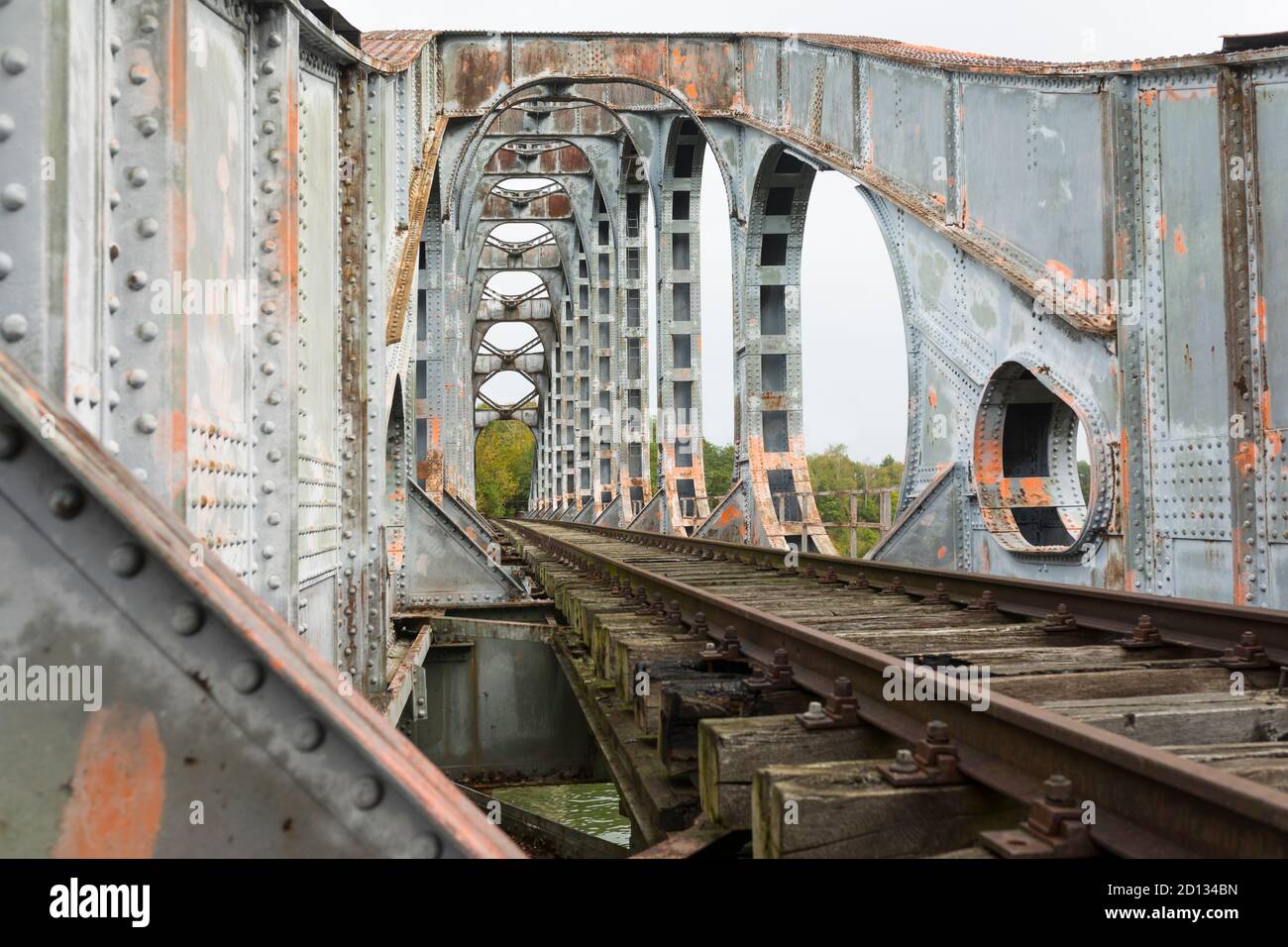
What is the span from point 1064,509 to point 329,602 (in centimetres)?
774

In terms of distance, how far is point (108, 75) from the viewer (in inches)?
128

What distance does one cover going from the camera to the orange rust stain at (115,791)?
1832mm

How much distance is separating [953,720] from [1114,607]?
116 inches

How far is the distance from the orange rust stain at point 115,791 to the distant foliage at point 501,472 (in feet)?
261

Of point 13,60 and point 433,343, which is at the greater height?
point 433,343

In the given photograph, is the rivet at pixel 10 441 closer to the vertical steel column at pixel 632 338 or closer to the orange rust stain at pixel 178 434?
the orange rust stain at pixel 178 434

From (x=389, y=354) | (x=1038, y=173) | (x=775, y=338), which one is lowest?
(x=389, y=354)

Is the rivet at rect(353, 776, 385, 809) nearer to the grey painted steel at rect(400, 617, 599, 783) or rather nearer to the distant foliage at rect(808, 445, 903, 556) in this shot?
the grey painted steel at rect(400, 617, 599, 783)

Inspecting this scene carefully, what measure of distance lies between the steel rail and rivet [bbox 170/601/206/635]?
3.90 metres

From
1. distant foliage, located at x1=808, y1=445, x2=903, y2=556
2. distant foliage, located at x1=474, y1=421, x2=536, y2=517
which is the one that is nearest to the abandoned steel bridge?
distant foliage, located at x1=808, y1=445, x2=903, y2=556

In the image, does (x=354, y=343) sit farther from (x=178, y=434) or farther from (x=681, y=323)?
(x=681, y=323)

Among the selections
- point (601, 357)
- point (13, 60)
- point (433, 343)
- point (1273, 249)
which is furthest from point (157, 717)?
point (601, 357)

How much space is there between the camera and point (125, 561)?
1.85m
